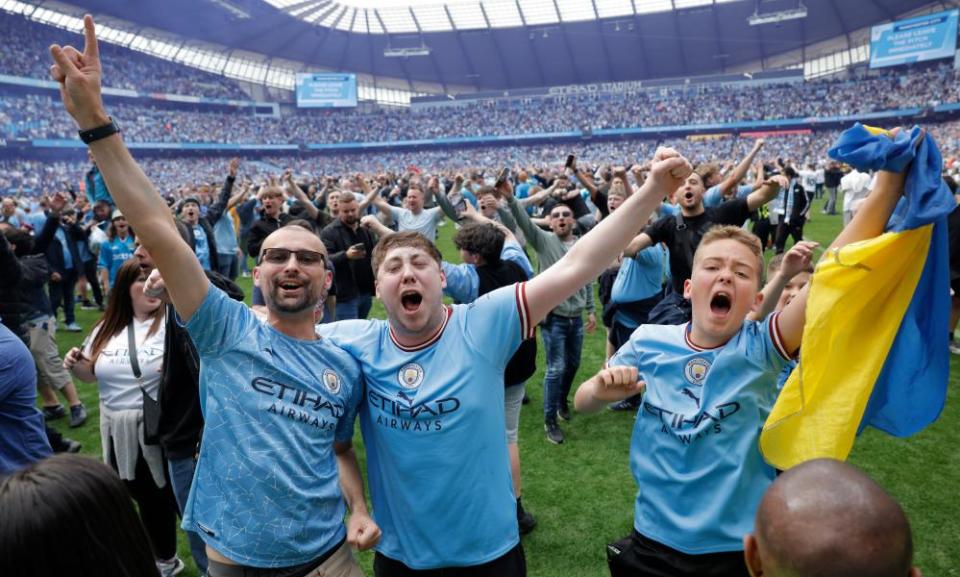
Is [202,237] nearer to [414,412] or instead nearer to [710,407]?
[414,412]

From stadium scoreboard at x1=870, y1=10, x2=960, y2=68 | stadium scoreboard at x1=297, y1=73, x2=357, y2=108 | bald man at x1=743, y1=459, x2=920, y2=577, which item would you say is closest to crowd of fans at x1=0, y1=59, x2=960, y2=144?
stadium scoreboard at x1=870, y1=10, x2=960, y2=68

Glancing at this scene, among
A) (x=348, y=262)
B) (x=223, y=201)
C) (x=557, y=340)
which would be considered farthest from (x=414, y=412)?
(x=223, y=201)

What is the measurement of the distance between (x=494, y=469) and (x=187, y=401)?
178 centimetres

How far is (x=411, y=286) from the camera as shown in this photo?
224 centimetres

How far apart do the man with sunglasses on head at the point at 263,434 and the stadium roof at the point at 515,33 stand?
158ft

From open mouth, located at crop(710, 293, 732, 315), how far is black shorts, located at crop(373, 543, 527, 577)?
120 cm

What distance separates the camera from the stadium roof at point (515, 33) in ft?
152

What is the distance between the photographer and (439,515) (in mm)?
2072

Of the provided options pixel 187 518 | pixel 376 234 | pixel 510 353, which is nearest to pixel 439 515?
pixel 510 353

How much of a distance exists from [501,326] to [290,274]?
2.73 feet

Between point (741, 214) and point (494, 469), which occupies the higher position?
point (494, 469)

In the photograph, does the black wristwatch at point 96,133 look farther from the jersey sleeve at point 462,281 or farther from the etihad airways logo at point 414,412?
the jersey sleeve at point 462,281

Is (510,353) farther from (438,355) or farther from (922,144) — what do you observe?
(922,144)

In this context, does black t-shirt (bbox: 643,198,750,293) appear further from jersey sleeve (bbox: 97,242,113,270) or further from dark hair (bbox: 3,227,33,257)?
jersey sleeve (bbox: 97,242,113,270)
